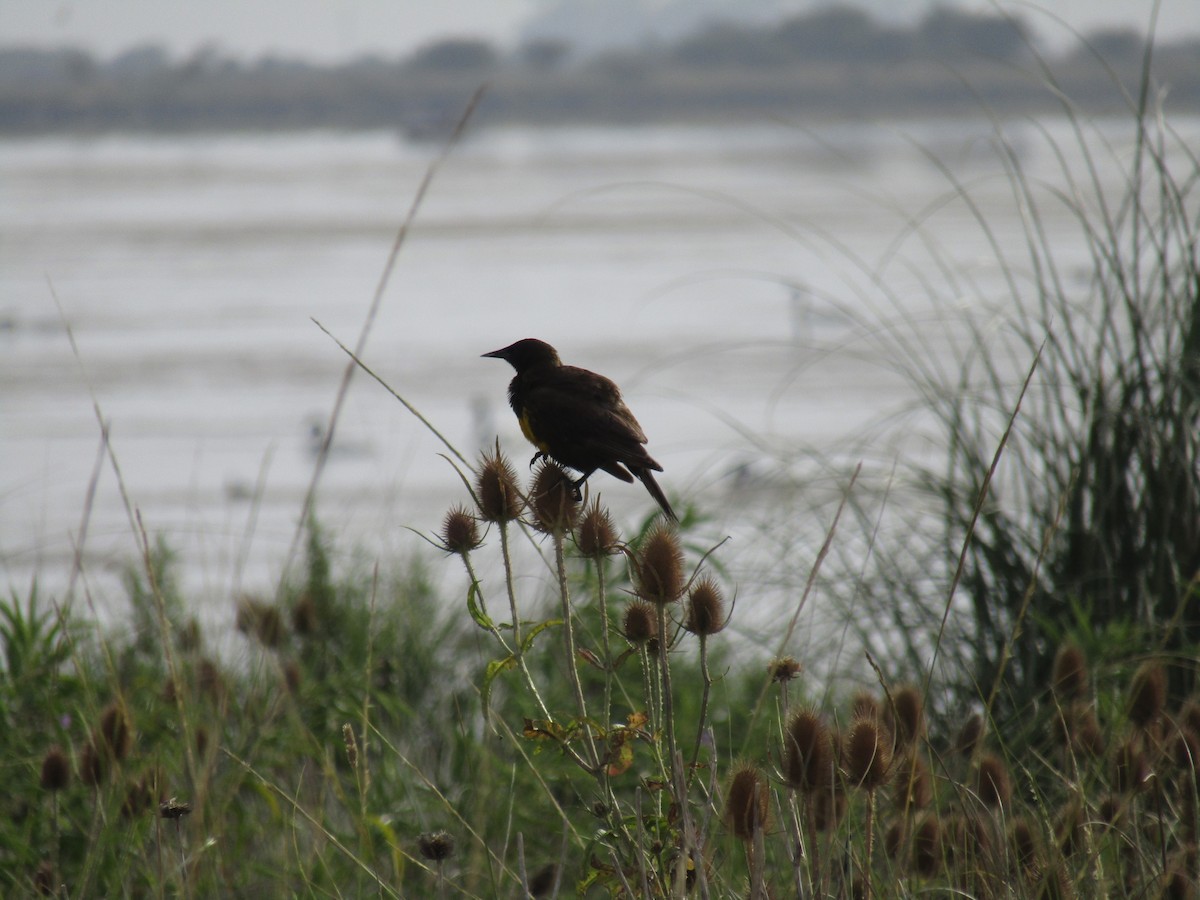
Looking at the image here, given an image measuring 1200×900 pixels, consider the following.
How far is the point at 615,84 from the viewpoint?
5209 centimetres

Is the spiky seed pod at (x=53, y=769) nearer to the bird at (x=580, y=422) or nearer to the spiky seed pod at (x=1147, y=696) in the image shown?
the bird at (x=580, y=422)

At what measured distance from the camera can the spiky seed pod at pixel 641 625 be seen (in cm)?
173

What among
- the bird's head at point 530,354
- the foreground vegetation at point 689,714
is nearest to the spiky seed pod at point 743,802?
the foreground vegetation at point 689,714

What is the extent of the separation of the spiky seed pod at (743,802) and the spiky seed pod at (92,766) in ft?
3.48

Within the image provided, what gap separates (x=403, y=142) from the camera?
4116cm

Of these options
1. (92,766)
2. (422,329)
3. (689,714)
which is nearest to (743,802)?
(92,766)

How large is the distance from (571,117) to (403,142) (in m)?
8.21

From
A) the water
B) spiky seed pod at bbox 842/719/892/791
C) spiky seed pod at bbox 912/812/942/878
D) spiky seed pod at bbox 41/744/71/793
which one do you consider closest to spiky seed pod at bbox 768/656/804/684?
spiky seed pod at bbox 842/719/892/791

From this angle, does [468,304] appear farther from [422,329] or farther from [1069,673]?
[1069,673]

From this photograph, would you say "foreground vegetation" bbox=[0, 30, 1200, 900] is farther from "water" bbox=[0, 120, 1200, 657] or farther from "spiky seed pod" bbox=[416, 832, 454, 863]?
"water" bbox=[0, 120, 1200, 657]

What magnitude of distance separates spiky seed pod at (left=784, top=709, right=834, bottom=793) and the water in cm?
85

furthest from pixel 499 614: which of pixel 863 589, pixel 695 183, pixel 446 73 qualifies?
pixel 446 73

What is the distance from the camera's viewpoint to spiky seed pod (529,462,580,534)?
1749 millimetres

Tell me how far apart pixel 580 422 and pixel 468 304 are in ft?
37.3
